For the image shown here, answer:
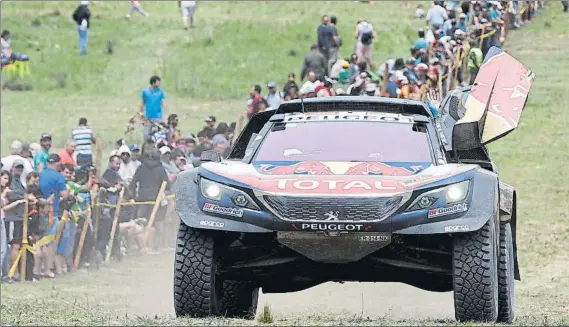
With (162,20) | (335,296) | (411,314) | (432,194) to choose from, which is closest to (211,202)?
(432,194)

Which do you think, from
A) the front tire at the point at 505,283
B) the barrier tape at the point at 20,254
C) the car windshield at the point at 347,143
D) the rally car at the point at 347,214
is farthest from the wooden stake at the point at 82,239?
the front tire at the point at 505,283

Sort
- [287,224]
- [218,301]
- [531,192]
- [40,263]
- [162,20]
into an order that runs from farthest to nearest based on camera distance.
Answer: [162,20]
[531,192]
[40,263]
[218,301]
[287,224]

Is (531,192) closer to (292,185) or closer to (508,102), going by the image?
(508,102)

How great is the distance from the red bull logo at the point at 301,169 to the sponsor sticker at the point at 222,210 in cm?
53

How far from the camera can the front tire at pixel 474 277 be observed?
9312 mm

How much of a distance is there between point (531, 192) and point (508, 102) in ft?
34.3

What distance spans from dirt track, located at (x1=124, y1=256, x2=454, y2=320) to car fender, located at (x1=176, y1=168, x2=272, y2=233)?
2412 millimetres

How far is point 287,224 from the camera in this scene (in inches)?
368

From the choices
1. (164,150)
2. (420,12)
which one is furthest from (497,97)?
(420,12)

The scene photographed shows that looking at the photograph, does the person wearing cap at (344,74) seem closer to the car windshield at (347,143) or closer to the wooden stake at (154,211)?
the wooden stake at (154,211)

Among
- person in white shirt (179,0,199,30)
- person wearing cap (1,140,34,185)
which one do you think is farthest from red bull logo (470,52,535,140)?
person in white shirt (179,0,199,30)

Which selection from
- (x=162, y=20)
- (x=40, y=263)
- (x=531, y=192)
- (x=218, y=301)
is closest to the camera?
(x=218, y=301)

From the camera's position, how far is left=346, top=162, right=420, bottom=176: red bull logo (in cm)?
988

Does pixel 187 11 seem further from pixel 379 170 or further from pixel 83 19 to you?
pixel 379 170
